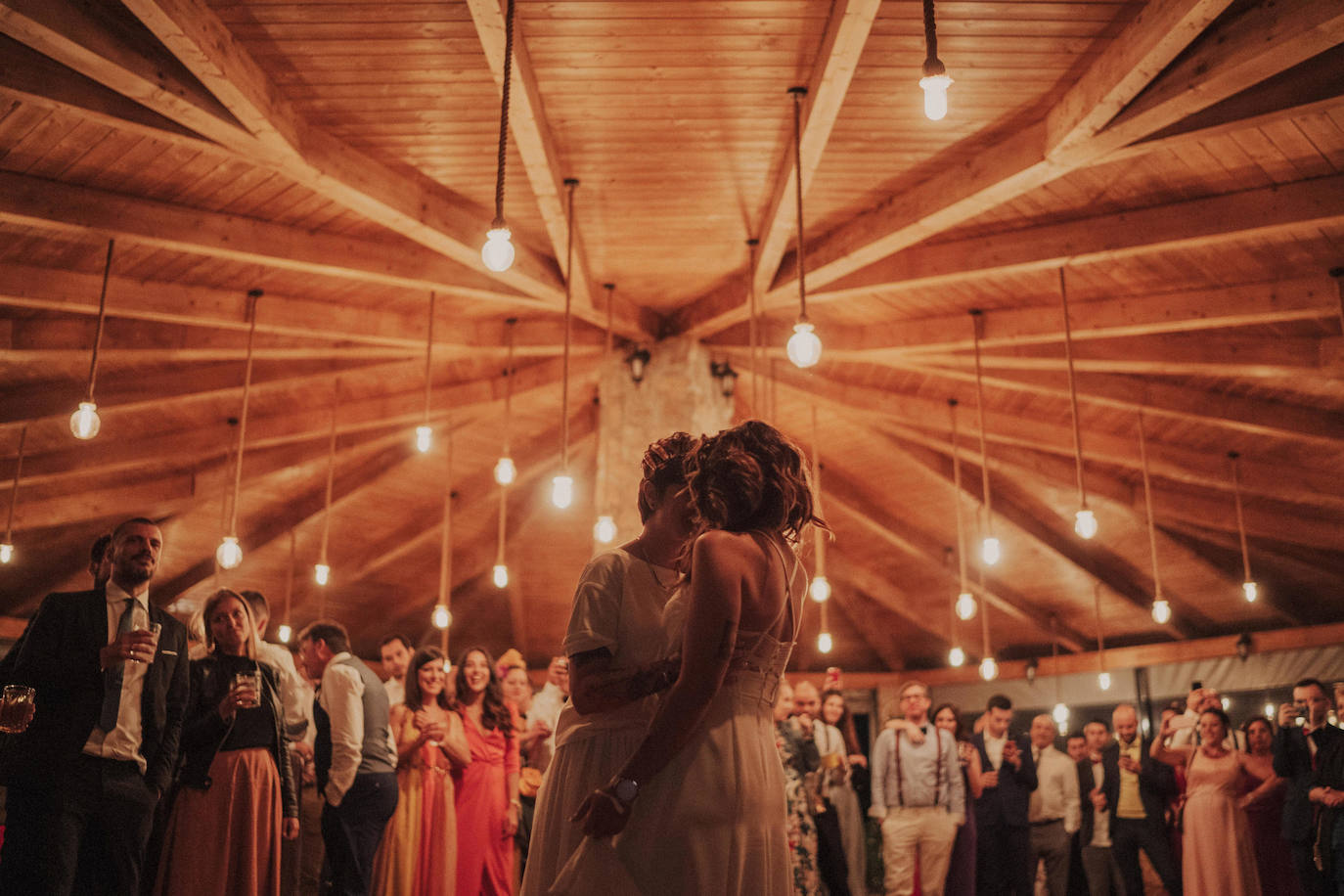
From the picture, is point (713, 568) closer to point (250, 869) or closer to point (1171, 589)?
point (250, 869)

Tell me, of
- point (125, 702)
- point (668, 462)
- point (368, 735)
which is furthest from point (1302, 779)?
point (125, 702)

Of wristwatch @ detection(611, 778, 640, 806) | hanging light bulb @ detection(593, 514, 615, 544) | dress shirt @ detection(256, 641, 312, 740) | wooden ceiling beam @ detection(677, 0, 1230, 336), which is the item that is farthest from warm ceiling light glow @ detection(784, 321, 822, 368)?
wristwatch @ detection(611, 778, 640, 806)

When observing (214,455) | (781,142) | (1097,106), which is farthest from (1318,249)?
(214,455)

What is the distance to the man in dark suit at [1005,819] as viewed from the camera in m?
8.83

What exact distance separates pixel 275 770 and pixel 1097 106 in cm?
486

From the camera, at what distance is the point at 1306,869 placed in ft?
23.8

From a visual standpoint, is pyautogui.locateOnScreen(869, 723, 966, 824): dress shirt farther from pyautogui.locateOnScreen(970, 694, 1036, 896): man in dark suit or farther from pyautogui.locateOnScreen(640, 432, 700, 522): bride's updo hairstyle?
pyautogui.locateOnScreen(640, 432, 700, 522): bride's updo hairstyle

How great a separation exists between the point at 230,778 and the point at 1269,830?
6.85 metres

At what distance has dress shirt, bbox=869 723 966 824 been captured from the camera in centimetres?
812

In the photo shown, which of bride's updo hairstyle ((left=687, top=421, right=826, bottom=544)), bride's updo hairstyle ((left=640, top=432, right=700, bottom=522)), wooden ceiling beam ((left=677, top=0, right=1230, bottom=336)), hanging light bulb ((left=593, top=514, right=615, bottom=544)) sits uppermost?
wooden ceiling beam ((left=677, top=0, right=1230, bottom=336))

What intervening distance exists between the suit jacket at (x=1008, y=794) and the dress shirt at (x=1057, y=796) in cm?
49

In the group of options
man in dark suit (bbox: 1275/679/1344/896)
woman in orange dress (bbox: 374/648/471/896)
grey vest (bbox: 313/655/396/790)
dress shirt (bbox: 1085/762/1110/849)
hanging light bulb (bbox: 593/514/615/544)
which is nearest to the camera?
grey vest (bbox: 313/655/396/790)

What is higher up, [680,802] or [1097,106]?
[1097,106]

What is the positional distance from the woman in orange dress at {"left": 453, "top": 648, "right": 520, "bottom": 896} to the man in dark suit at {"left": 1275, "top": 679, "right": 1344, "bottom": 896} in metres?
4.94
